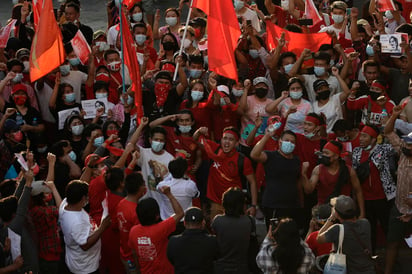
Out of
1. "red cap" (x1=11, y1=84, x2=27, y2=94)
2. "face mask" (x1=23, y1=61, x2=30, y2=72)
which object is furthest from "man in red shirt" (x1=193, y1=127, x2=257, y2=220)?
"face mask" (x1=23, y1=61, x2=30, y2=72)

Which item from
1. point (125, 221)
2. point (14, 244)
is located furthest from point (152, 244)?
point (14, 244)

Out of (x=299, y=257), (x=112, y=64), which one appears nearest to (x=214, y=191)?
(x=299, y=257)

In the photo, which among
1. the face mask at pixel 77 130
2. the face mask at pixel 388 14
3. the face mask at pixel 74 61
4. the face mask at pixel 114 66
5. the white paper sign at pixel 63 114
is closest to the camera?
the face mask at pixel 77 130

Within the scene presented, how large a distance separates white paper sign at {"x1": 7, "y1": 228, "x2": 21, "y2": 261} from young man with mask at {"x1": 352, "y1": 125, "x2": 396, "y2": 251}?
4.39m

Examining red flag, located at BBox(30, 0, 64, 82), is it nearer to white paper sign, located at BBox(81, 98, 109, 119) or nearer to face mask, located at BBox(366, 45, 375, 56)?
white paper sign, located at BBox(81, 98, 109, 119)

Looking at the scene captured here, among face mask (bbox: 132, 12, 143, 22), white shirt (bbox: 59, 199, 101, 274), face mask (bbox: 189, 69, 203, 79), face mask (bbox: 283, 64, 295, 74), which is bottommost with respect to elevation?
white shirt (bbox: 59, 199, 101, 274)

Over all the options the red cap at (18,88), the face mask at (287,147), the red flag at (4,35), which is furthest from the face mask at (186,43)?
the face mask at (287,147)

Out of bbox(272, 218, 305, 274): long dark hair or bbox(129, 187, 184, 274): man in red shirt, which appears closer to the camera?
bbox(272, 218, 305, 274): long dark hair

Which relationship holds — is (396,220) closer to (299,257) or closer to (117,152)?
(299,257)

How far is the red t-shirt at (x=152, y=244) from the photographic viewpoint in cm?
874

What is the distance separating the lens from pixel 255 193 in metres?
10.4

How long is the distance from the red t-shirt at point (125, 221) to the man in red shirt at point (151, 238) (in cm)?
41

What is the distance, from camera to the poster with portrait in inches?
509

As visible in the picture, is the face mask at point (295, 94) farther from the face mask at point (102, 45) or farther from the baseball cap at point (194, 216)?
the baseball cap at point (194, 216)
